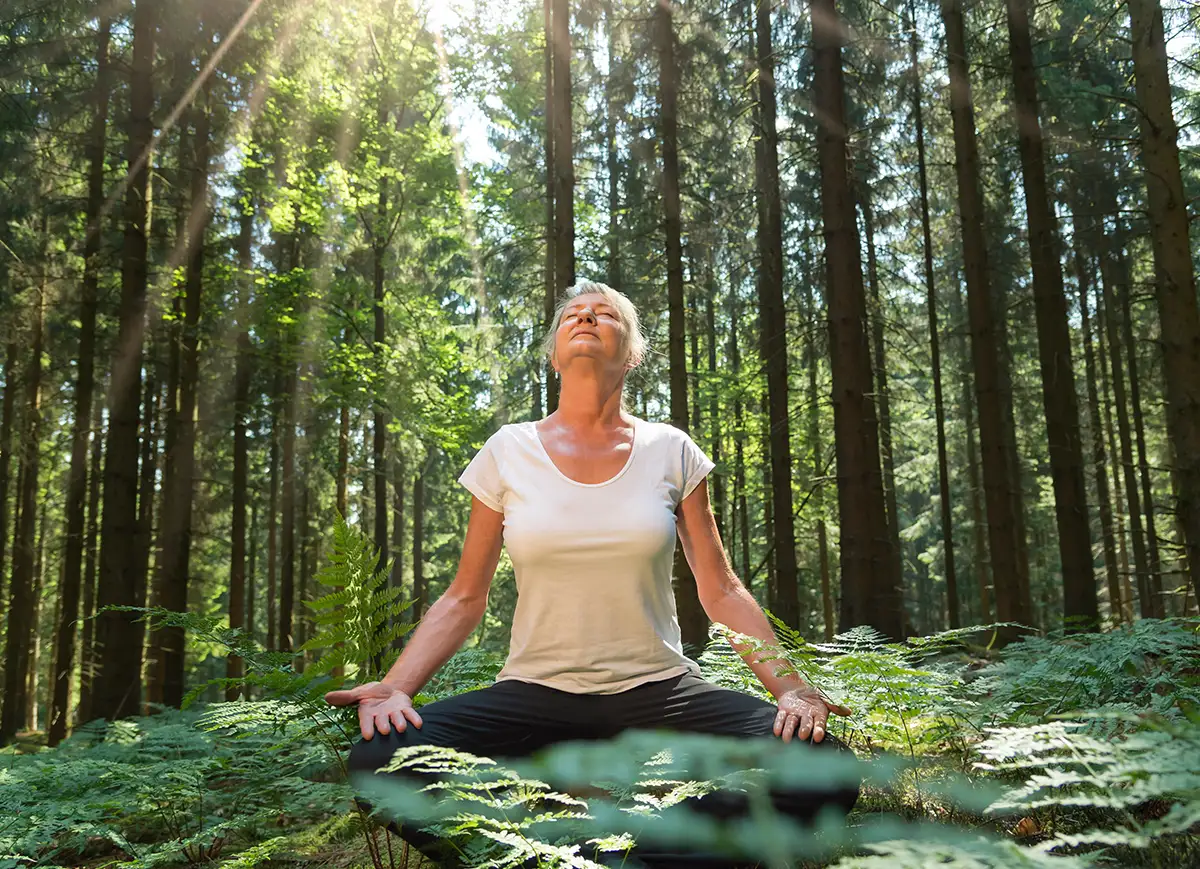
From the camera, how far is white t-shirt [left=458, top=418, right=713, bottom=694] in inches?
111

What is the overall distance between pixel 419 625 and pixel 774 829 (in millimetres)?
1449

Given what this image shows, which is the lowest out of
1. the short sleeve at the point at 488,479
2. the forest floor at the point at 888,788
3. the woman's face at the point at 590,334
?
the forest floor at the point at 888,788

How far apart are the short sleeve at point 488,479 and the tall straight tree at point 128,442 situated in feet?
24.5

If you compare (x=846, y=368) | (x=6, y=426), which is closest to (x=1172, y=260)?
(x=846, y=368)

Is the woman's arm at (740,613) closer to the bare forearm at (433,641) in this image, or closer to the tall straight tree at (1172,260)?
the bare forearm at (433,641)

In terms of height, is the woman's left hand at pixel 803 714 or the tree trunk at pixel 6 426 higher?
the tree trunk at pixel 6 426

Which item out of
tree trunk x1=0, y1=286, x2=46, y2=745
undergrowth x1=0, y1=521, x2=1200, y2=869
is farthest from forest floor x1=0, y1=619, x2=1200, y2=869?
tree trunk x1=0, y1=286, x2=46, y2=745

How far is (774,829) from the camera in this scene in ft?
5.72

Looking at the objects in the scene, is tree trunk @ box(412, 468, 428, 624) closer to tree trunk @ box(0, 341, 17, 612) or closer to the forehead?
tree trunk @ box(0, 341, 17, 612)

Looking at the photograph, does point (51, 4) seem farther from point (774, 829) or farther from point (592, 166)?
point (774, 829)

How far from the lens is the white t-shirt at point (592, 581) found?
281 centimetres

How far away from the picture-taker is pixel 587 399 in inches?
130

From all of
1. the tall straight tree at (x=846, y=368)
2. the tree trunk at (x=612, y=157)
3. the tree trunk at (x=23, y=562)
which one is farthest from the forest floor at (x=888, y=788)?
the tree trunk at (x=23, y=562)

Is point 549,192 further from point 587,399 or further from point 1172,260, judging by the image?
point 587,399
